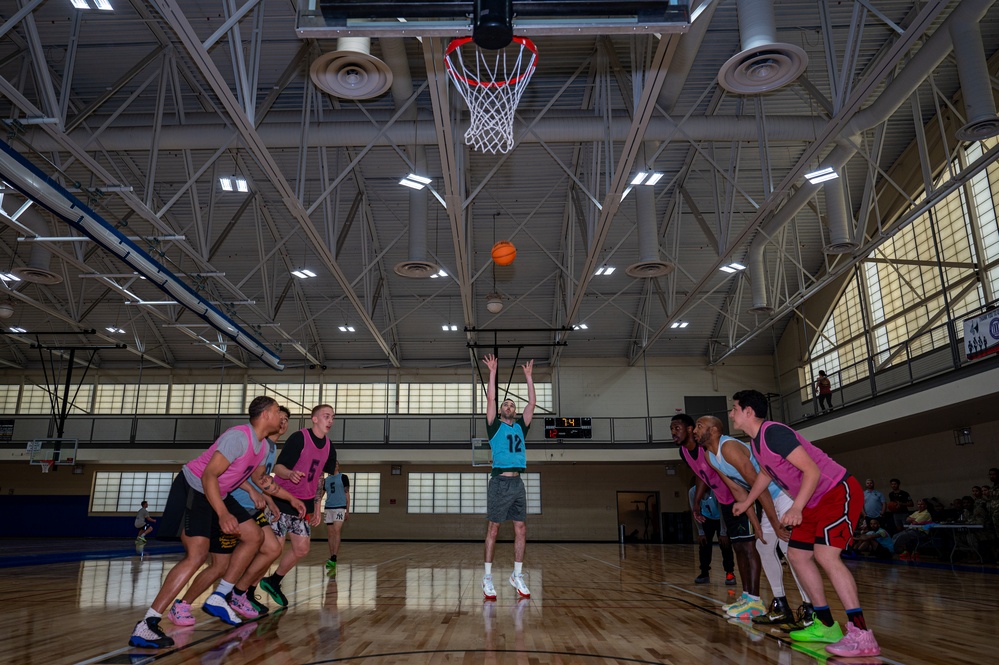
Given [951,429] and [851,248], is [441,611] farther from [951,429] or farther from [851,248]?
[951,429]

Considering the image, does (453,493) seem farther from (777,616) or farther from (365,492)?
(777,616)

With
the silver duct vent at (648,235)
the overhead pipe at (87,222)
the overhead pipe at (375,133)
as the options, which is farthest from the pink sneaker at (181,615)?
the silver duct vent at (648,235)

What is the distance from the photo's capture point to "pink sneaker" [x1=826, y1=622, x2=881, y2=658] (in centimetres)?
396

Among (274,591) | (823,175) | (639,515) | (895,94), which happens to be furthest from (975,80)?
(639,515)

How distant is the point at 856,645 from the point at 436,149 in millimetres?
14119

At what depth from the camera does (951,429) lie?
621 inches

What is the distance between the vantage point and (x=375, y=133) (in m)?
12.0

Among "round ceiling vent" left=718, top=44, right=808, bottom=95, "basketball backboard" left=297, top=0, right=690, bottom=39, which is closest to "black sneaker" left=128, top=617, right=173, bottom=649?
"basketball backboard" left=297, top=0, right=690, bottom=39

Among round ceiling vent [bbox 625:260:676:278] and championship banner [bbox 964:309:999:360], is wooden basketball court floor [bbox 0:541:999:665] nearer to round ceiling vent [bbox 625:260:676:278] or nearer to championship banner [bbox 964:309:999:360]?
championship banner [bbox 964:309:999:360]

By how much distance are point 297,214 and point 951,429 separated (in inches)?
593

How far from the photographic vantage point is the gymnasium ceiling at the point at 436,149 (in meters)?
10.0

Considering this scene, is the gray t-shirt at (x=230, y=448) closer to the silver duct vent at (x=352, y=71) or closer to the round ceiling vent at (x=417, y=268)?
the silver duct vent at (x=352, y=71)

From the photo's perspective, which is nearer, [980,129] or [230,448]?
[230,448]

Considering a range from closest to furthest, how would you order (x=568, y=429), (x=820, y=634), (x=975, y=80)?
1. (x=820, y=634)
2. (x=975, y=80)
3. (x=568, y=429)
